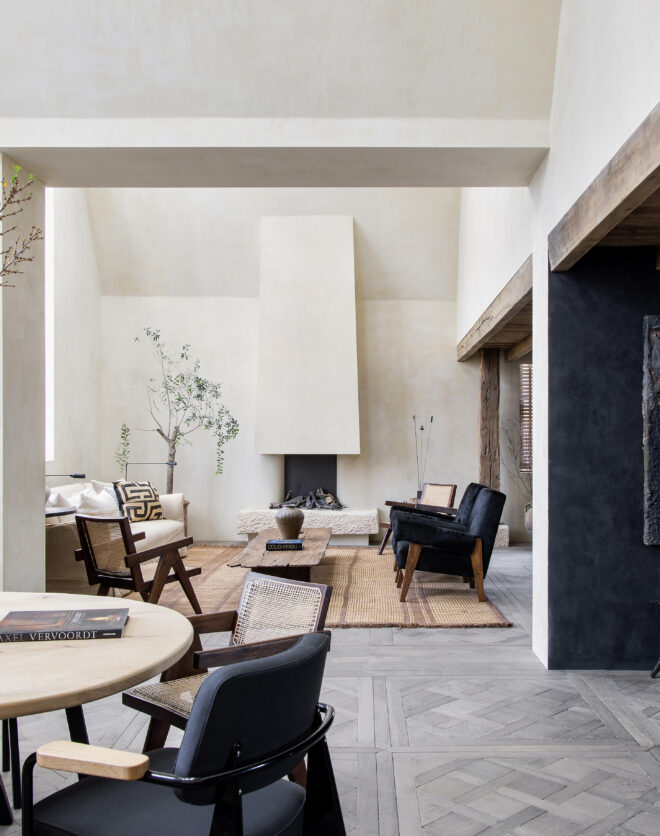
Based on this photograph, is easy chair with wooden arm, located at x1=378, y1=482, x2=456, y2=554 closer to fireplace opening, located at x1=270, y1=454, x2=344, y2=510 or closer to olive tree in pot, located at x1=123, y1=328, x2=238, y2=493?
fireplace opening, located at x1=270, y1=454, x2=344, y2=510

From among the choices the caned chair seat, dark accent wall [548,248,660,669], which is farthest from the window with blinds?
the caned chair seat

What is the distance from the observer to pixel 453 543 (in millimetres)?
5234

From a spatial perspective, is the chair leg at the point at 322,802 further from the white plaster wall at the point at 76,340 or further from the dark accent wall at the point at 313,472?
the dark accent wall at the point at 313,472

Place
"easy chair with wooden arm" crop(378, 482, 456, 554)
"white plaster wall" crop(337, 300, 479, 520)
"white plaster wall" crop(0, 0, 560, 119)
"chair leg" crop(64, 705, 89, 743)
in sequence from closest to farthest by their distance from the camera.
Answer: "chair leg" crop(64, 705, 89, 743)
"white plaster wall" crop(0, 0, 560, 119)
"easy chair with wooden arm" crop(378, 482, 456, 554)
"white plaster wall" crop(337, 300, 479, 520)

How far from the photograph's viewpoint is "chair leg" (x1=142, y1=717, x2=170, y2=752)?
2.25 metres

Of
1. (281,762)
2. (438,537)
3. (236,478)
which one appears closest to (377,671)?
(438,537)

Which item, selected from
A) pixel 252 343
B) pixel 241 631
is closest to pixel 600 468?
pixel 241 631

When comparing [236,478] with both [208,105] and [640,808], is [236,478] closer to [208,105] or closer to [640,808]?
[208,105]

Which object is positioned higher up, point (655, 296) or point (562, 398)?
point (655, 296)

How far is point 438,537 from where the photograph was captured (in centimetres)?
518

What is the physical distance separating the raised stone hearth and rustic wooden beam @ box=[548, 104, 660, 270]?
4948 millimetres

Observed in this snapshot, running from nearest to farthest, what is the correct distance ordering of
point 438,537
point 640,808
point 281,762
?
1. point 281,762
2. point 640,808
3. point 438,537

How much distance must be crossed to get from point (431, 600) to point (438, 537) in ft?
1.77

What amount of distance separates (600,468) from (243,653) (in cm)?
249
